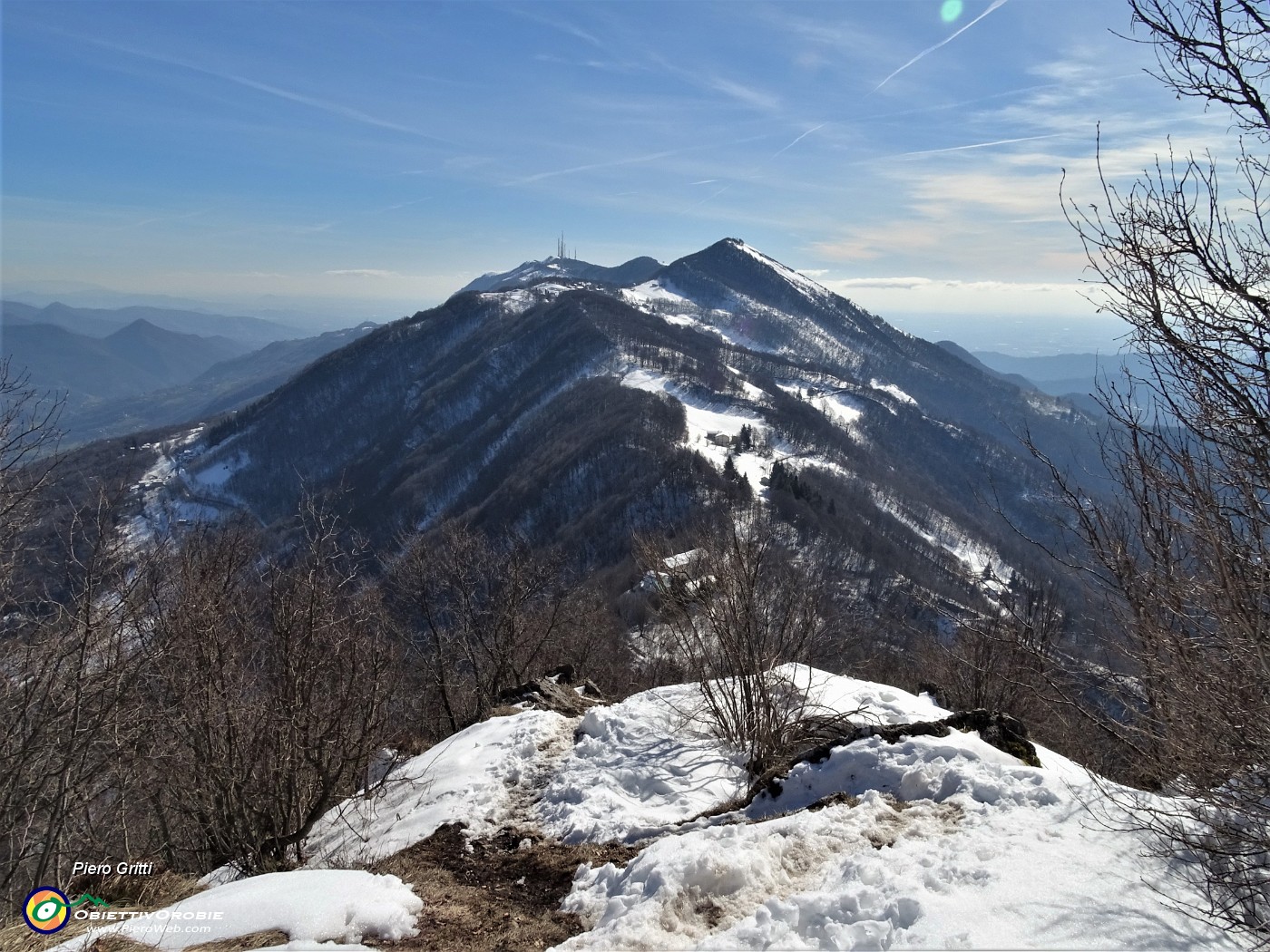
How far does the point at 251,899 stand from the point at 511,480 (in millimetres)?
138060

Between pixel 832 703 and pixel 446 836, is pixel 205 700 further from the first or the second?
pixel 832 703

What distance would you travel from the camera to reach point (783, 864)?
25.2 feet

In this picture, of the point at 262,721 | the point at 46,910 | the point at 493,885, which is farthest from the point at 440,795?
the point at 46,910

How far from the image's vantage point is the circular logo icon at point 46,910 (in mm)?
7250

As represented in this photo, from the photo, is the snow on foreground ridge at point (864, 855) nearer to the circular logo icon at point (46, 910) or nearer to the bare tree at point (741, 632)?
the bare tree at point (741, 632)

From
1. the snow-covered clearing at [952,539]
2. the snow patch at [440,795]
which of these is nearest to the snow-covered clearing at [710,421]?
the snow-covered clearing at [952,539]

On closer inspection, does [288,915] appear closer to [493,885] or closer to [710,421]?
[493,885]

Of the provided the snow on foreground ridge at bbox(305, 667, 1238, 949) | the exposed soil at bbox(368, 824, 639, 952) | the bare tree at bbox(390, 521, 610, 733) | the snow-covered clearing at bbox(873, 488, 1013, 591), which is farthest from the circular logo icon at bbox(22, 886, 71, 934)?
the snow-covered clearing at bbox(873, 488, 1013, 591)

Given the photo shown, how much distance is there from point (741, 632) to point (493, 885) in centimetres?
684

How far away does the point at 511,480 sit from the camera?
144 meters

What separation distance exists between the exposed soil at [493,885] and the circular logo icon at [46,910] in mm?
3672

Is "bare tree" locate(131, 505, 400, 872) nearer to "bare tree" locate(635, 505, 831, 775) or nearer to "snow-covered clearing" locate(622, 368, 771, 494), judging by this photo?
"bare tree" locate(635, 505, 831, 775)

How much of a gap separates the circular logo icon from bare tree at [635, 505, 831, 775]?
35.3 feet

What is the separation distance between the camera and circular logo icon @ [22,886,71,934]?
725 cm
